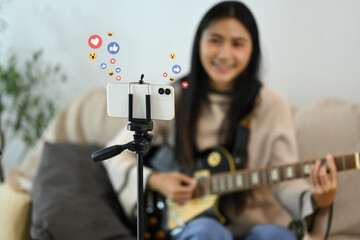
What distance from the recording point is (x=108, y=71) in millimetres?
771

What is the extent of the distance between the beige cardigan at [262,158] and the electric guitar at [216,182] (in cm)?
6

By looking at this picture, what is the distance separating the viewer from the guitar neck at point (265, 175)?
1.08m

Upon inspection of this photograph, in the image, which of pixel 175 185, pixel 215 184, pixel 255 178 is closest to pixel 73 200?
pixel 175 185

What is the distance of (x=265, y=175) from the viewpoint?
1186mm

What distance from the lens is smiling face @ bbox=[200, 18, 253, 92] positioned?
3.97 ft

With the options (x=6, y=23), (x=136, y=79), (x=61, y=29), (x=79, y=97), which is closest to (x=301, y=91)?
(x=79, y=97)

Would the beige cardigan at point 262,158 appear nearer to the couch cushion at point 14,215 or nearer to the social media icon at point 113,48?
the couch cushion at point 14,215

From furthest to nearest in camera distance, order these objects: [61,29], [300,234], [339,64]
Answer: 1. [61,29]
2. [339,64]
3. [300,234]

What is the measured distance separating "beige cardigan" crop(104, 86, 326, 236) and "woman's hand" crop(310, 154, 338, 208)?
0.12 meters

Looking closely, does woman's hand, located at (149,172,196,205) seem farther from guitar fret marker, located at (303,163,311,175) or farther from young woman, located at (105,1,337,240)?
guitar fret marker, located at (303,163,311,175)

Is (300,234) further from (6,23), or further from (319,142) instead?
(6,23)

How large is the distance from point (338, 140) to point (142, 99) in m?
0.74

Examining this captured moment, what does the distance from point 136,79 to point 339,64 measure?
2.82 ft

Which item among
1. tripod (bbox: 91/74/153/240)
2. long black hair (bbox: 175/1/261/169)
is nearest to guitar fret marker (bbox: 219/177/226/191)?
long black hair (bbox: 175/1/261/169)
